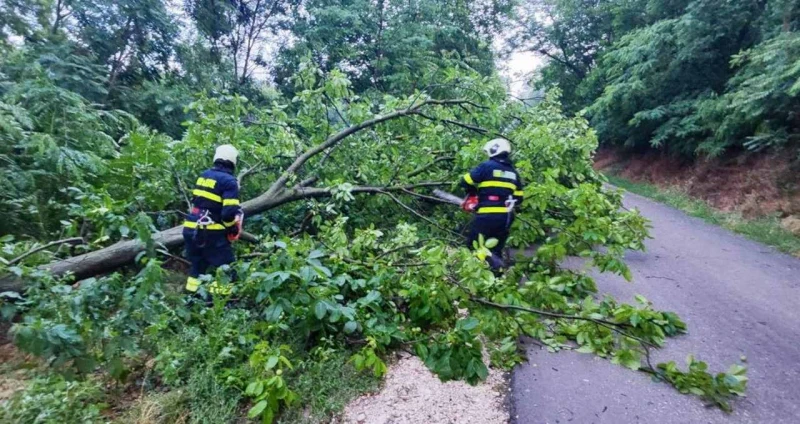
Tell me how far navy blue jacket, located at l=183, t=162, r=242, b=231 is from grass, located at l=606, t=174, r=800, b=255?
23.5ft

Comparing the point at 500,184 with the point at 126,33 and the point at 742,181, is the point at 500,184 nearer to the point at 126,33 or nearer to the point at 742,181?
the point at 126,33

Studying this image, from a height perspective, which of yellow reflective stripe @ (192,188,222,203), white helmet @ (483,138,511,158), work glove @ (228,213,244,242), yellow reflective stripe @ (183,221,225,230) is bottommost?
work glove @ (228,213,244,242)

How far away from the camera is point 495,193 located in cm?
414

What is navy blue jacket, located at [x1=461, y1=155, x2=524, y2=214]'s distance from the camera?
4.12 meters

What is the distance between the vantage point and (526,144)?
16.5 ft

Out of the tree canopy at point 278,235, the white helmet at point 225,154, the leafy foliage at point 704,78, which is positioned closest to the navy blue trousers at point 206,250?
the tree canopy at point 278,235

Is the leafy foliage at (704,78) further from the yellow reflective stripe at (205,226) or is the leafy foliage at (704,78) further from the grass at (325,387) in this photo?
the yellow reflective stripe at (205,226)

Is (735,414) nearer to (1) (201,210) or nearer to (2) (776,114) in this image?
(1) (201,210)

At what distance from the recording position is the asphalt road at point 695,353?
8.06 ft

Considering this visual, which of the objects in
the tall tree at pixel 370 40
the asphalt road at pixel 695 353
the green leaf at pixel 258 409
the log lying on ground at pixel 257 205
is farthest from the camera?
the tall tree at pixel 370 40

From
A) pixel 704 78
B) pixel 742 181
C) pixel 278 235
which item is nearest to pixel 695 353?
pixel 278 235

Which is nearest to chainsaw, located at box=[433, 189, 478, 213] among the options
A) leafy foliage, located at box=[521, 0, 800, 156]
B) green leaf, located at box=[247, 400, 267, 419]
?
green leaf, located at box=[247, 400, 267, 419]

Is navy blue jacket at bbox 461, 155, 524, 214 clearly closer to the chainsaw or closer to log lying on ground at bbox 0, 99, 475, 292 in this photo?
the chainsaw

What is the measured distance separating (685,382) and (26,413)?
12.1 ft
